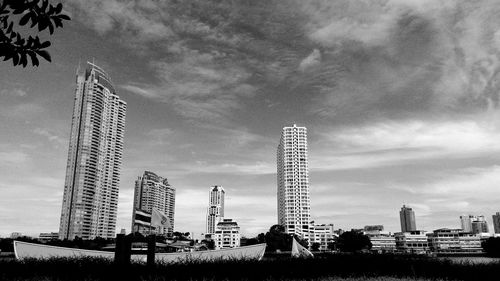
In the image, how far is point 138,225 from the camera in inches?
1467

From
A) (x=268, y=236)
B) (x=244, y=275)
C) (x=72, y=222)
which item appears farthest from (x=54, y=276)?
(x=72, y=222)

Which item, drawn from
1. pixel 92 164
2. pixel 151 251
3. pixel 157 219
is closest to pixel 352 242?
pixel 92 164

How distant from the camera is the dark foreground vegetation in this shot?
1389 centimetres

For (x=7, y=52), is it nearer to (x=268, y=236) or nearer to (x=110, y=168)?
(x=268, y=236)

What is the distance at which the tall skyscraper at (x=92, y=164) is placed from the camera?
167375 mm

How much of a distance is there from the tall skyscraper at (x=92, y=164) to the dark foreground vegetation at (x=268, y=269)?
16394 centimetres

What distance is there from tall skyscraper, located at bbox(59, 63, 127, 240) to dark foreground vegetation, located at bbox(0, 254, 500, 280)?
538 ft

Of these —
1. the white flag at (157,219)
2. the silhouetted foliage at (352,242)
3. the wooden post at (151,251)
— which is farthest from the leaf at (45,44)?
the silhouetted foliage at (352,242)

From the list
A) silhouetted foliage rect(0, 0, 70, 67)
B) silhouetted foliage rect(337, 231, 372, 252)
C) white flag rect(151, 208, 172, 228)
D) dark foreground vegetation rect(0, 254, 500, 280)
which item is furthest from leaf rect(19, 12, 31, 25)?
silhouetted foliage rect(337, 231, 372, 252)

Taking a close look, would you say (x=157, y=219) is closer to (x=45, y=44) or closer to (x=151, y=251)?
(x=151, y=251)

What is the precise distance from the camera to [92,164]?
17325 centimetres

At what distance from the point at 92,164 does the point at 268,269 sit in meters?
172

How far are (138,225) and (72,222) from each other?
476 ft

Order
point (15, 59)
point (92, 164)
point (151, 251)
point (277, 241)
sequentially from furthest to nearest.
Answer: point (92, 164) < point (277, 241) < point (151, 251) < point (15, 59)
